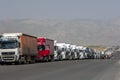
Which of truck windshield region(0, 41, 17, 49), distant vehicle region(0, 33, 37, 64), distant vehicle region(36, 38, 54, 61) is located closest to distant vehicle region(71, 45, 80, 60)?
distant vehicle region(36, 38, 54, 61)

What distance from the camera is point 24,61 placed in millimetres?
56156

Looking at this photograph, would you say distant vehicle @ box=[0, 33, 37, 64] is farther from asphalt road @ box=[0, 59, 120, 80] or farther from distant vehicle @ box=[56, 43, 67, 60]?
distant vehicle @ box=[56, 43, 67, 60]

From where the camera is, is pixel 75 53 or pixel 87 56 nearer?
pixel 75 53

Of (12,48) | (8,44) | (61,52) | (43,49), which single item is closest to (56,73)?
(12,48)

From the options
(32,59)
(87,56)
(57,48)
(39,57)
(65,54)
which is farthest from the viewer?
(87,56)

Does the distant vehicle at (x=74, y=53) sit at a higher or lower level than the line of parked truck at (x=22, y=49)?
higher

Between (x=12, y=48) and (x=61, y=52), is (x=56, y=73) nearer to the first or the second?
(x=12, y=48)

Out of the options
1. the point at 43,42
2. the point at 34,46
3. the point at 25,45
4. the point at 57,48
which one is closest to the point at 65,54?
the point at 57,48

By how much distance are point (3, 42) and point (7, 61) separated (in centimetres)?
206

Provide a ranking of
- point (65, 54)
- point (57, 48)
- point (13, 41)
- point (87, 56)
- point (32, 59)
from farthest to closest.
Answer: point (87, 56) < point (65, 54) < point (57, 48) < point (32, 59) < point (13, 41)

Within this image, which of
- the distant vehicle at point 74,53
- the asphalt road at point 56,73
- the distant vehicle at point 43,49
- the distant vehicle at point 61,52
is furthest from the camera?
the distant vehicle at point 74,53

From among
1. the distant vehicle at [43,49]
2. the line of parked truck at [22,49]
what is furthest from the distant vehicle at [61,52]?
the distant vehicle at [43,49]

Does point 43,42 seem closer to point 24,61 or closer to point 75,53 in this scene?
point 24,61

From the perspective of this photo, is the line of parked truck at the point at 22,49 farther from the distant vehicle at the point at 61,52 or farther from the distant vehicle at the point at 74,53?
the distant vehicle at the point at 74,53
